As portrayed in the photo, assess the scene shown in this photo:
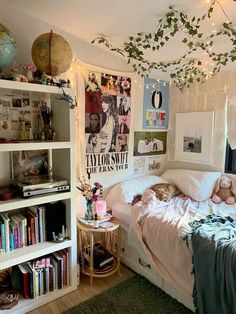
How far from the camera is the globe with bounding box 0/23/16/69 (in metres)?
1.51

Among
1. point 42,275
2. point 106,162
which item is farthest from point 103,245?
point 106,162

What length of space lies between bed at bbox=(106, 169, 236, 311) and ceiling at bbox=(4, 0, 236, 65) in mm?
1439

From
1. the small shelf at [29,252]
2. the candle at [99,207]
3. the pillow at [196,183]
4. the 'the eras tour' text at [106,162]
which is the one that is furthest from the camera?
the pillow at [196,183]

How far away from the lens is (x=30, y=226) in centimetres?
185

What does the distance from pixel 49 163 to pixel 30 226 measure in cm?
55

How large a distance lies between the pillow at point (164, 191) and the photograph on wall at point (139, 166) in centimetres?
29

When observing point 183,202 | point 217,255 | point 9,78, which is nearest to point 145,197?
point 183,202

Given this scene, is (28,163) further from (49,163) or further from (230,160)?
(230,160)

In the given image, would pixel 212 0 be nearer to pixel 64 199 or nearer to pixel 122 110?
pixel 122 110

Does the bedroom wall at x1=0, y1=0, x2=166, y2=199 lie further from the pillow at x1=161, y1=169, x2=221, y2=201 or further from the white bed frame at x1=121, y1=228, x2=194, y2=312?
the white bed frame at x1=121, y1=228, x2=194, y2=312

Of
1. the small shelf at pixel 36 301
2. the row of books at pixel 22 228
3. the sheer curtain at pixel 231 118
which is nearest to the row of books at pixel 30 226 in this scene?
the row of books at pixel 22 228

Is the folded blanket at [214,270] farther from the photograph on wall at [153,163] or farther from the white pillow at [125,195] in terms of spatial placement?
the photograph on wall at [153,163]

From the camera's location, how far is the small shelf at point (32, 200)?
5.31 feet

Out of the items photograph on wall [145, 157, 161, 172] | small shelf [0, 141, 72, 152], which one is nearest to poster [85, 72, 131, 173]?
photograph on wall [145, 157, 161, 172]
